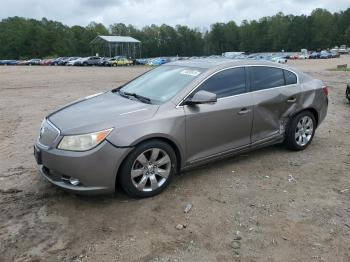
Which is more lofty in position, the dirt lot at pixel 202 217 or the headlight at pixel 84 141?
the headlight at pixel 84 141

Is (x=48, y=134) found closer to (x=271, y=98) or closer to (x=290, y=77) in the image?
(x=271, y=98)

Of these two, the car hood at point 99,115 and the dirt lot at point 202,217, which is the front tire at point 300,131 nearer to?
the dirt lot at point 202,217

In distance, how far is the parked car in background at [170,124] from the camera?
171 inches

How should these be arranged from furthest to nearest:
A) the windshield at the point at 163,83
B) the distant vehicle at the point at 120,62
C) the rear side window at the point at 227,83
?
the distant vehicle at the point at 120,62, the rear side window at the point at 227,83, the windshield at the point at 163,83

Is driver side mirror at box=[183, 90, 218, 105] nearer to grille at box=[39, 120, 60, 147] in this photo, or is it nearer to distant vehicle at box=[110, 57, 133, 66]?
grille at box=[39, 120, 60, 147]

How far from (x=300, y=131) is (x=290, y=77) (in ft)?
2.91

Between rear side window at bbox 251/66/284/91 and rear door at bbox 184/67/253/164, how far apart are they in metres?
0.22

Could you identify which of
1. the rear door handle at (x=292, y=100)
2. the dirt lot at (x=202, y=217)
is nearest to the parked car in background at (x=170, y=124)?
the rear door handle at (x=292, y=100)

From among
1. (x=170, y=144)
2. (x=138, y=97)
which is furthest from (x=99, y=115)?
(x=170, y=144)

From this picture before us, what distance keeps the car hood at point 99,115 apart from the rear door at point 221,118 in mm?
606

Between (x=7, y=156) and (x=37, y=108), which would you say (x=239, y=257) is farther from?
(x=37, y=108)

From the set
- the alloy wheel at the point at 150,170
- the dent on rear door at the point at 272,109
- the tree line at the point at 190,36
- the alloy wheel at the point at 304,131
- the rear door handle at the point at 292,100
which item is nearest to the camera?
the alloy wheel at the point at 150,170

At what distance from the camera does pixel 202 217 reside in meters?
4.31

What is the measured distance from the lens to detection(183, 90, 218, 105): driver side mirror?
487 centimetres
